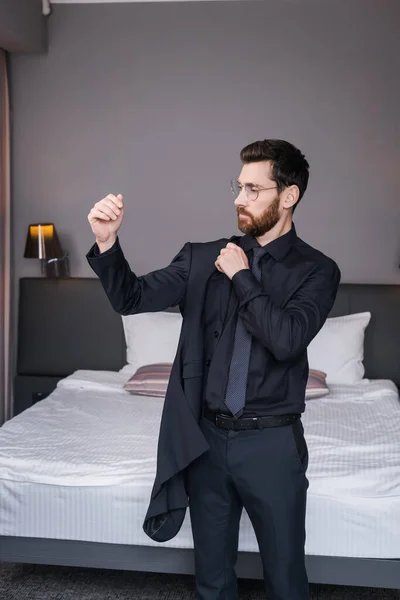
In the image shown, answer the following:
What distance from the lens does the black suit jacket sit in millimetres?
2162

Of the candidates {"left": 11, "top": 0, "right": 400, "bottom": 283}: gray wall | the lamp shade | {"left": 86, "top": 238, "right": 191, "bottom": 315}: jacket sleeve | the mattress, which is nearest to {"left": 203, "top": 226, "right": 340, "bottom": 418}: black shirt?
{"left": 86, "top": 238, "right": 191, "bottom": 315}: jacket sleeve

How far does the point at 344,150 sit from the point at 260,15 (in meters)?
0.94

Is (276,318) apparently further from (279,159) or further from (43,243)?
(43,243)

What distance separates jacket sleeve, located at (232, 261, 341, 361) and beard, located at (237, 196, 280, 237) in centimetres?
18

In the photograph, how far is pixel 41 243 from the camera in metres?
4.57

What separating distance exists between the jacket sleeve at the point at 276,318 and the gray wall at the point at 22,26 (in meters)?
2.80

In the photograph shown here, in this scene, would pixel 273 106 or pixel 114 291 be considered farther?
pixel 273 106

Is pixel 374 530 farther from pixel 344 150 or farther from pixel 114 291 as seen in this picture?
pixel 344 150

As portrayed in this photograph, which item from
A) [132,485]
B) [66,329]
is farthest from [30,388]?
[132,485]

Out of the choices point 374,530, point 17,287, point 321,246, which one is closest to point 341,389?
point 321,246

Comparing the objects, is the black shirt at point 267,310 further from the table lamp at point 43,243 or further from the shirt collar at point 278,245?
the table lamp at point 43,243

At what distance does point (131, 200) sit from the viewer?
4742 millimetres

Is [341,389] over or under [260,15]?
under

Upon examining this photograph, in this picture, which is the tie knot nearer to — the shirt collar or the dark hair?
the shirt collar
